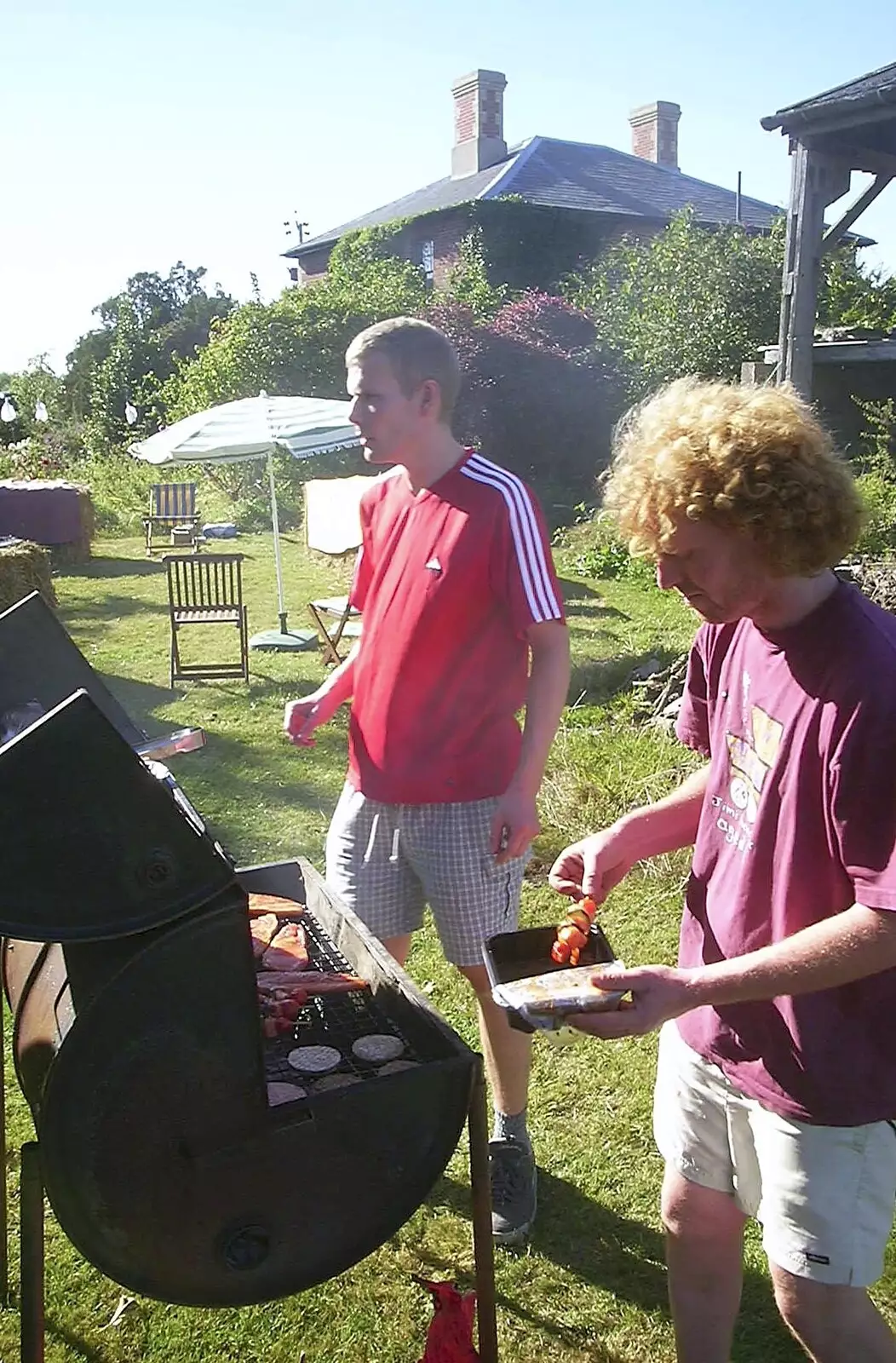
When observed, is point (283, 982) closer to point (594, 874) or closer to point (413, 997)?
point (413, 997)

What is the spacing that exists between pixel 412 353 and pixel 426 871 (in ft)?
3.85

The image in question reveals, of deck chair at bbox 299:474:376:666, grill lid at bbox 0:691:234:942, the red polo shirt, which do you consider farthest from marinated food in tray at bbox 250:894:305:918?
deck chair at bbox 299:474:376:666

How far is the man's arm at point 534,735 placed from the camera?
8.02 feet

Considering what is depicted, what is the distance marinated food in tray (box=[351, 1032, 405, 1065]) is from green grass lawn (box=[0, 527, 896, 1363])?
0.28m

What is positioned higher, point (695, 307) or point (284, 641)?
point (695, 307)

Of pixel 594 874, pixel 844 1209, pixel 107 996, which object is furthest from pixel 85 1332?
pixel 844 1209

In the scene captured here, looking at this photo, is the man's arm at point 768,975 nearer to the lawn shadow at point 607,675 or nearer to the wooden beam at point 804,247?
the lawn shadow at point 607,675

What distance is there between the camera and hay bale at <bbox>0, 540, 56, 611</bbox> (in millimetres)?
10508

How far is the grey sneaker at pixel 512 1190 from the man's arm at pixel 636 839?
3.14 feet

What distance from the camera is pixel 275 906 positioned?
2.46 meters

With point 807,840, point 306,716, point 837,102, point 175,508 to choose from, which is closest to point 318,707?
point 306,716

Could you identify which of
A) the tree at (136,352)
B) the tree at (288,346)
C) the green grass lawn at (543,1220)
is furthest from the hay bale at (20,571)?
the tree at (136,352)

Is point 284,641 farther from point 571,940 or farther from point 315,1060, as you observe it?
point 571,940

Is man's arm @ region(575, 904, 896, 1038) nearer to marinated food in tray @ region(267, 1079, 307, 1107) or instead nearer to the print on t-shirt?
the print on t-shirt
